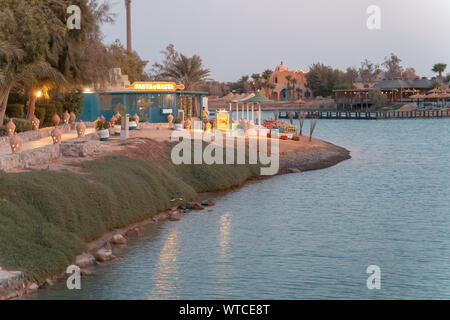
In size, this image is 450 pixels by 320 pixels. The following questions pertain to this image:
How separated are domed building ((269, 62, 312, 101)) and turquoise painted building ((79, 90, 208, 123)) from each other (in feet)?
436

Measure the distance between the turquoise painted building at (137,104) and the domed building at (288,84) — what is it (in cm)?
13292

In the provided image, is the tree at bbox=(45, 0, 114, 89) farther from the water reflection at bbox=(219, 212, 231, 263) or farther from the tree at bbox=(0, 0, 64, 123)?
the water reflection at bbox=(219, 212, 231, 263)

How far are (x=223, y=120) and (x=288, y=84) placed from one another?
439 ft

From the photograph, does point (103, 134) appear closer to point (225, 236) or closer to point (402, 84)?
point (225, 236)

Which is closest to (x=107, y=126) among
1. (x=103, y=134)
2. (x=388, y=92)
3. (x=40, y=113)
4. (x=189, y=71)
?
(x=103, y=134)

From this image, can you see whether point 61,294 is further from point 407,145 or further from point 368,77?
point 368,77

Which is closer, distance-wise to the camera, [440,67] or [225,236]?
[225,236]

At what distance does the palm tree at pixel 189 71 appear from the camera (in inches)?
2931

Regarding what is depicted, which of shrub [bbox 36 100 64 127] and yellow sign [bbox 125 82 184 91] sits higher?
yellow sign [bbox 125 82 184 91]

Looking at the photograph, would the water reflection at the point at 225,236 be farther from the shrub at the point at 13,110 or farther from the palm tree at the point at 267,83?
the palm tree at the point at 267,83

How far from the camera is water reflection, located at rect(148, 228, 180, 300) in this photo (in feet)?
57.0

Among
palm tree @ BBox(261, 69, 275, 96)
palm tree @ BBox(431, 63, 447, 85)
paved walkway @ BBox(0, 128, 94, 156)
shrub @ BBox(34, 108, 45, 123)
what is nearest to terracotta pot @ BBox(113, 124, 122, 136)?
paved walkway @ BBox(0, 128, 94, 156)

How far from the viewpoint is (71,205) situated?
2119cm
